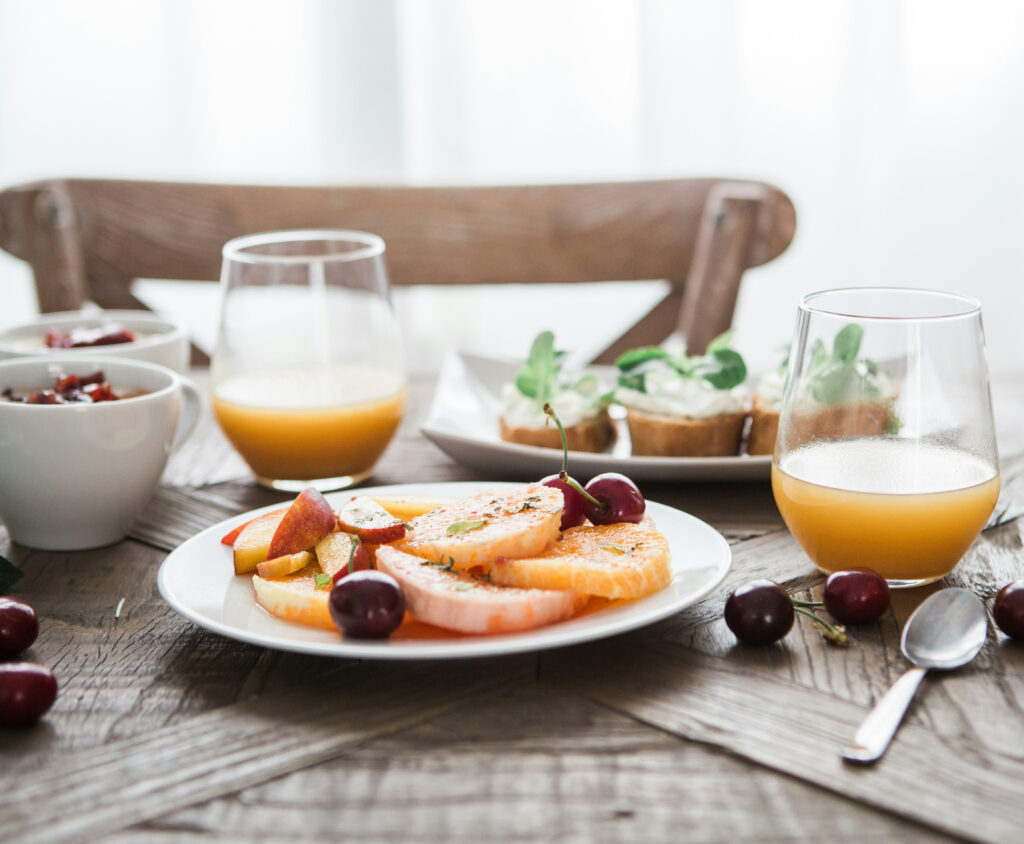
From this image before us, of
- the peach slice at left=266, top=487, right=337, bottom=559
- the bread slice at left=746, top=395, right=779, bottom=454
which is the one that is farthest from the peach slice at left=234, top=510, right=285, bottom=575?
the bread slice at left=746, top=395, right=779, bottom=454

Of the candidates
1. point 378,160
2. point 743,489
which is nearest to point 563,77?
point 378,160

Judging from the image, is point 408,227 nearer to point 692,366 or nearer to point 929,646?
point 692,366

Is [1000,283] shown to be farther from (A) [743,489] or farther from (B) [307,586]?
(B) [307,586]

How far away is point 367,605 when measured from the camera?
0.69 m

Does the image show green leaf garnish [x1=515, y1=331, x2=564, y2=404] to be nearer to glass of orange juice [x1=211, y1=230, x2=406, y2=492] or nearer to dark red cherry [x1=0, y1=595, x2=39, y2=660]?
glass of orange juice [x1=211, y1=230, x2=406, y2=492]

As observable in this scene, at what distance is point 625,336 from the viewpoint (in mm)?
1979

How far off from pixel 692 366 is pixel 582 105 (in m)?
1.57

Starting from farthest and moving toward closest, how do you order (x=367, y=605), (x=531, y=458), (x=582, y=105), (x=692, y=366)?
(x=582, y=105) → (x=692, y=366) → (x=531, y=458) → (x=367, y=605)

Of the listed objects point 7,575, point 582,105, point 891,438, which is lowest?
point 7,575

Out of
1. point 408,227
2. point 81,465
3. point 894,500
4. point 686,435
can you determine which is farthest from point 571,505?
point 408,227

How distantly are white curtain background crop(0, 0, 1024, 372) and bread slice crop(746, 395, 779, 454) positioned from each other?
1527 mm

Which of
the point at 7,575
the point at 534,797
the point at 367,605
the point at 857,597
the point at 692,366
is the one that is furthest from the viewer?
the point at 692,366

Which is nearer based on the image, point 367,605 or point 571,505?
point 367,605

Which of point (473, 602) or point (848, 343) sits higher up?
point (848, 343)
